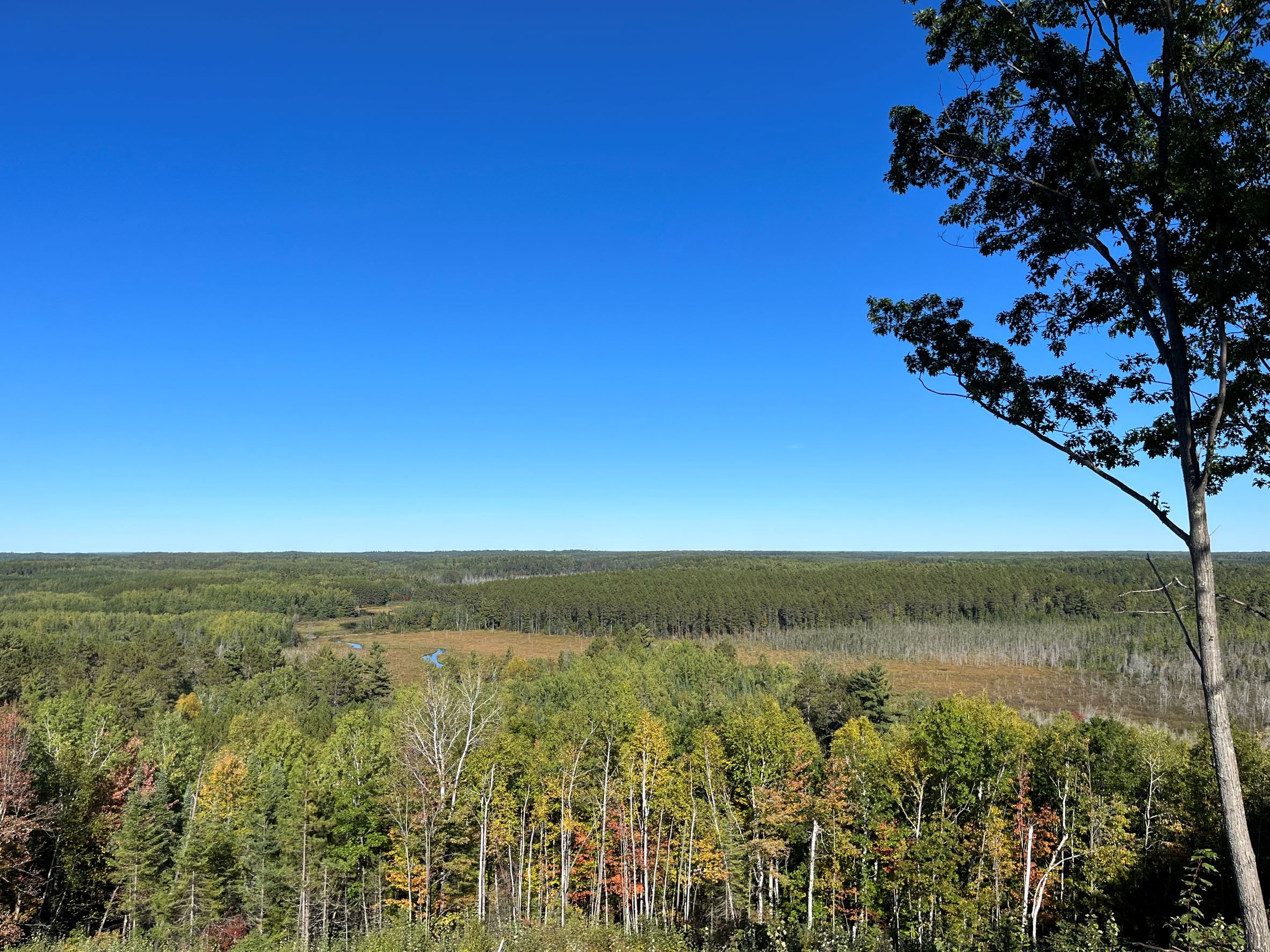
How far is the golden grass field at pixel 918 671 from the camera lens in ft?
288

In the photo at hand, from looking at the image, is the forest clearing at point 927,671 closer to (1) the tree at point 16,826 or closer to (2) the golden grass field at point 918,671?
(2) the golden grass field at point 918,671

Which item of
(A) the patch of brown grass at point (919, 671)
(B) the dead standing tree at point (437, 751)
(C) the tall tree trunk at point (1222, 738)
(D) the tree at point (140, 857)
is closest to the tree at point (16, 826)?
(D) the tree at point (140, 857)

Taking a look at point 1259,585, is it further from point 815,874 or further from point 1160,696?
point 815,874

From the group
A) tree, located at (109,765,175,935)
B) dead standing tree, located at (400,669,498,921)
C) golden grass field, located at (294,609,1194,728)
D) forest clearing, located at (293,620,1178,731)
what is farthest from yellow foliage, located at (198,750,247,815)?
forest clearing, located at (293,620,1178,731)

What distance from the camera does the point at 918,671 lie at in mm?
109625

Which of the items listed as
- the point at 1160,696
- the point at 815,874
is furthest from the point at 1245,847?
the point at 1160,696

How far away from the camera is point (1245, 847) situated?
645cm

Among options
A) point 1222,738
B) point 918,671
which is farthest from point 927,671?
point 1222,738

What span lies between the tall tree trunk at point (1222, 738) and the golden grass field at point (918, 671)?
66393 mm

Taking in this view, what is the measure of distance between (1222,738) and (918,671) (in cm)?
11674

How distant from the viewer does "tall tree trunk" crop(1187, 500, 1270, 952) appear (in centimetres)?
619

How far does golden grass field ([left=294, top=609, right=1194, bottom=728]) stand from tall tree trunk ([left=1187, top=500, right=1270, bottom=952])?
6639 centimetres

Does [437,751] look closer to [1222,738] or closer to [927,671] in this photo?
[1222,738]

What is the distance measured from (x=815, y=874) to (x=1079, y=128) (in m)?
33.2
